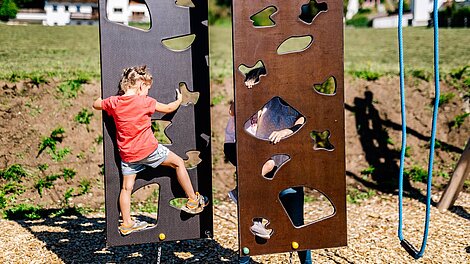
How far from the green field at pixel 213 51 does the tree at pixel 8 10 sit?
0.57 feet

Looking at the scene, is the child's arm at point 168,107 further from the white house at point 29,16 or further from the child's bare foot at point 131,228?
the white house at point 29,16

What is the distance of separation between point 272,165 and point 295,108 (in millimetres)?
418

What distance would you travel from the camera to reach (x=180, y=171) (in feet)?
14.4

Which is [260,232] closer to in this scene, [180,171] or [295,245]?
[295,245]

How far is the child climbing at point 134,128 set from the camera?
407 cm

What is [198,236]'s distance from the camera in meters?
→ 4.57

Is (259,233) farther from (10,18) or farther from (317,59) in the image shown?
(10,18)

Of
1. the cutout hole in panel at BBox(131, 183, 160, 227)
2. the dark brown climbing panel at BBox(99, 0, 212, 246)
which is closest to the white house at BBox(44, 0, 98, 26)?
the cutout hole in panel at BBox(131, 183, 160, 227)

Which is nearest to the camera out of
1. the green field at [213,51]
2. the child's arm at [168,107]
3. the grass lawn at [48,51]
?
the child's arm at [168,107]

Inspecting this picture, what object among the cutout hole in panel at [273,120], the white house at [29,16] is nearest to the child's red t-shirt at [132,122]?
the cutout hole in panel at [273,120]

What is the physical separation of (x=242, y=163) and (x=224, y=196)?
357 centimetres

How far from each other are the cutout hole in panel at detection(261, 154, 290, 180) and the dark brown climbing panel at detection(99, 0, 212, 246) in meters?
0.54

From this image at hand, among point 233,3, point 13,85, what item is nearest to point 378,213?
point 233,3

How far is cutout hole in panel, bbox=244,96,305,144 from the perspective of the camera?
4082 mm
